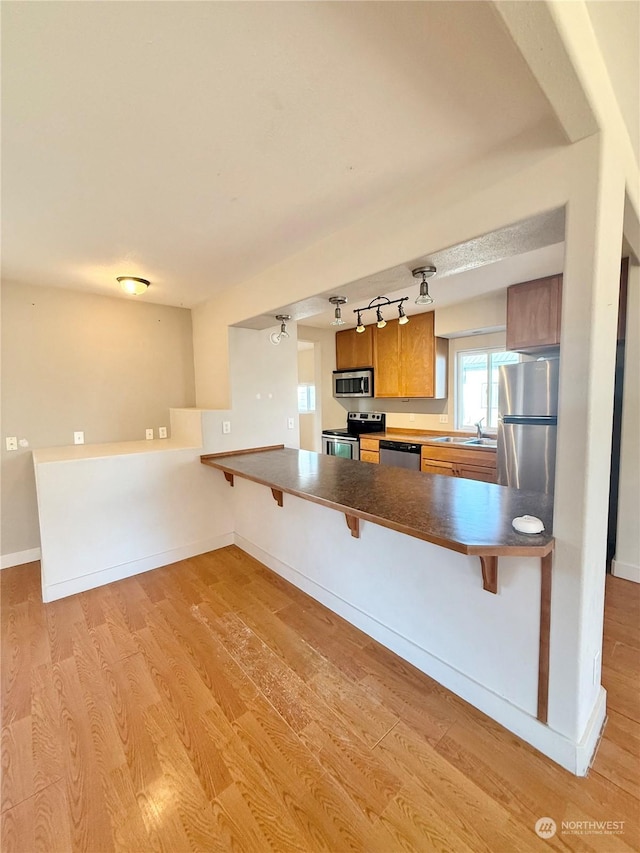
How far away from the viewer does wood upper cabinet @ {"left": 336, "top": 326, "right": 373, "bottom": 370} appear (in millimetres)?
4863

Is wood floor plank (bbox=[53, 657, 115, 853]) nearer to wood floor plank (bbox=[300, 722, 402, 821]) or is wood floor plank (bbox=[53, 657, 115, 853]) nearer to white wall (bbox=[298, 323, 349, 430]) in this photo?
wood floor plank (bbox=[300, 722, 402, 821])

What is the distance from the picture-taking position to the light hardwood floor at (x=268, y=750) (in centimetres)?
118

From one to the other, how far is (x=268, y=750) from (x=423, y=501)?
49.4 inches

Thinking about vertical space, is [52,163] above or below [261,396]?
above

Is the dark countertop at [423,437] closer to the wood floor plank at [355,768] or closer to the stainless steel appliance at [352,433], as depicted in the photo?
the stainless steel appliance at [352,433]

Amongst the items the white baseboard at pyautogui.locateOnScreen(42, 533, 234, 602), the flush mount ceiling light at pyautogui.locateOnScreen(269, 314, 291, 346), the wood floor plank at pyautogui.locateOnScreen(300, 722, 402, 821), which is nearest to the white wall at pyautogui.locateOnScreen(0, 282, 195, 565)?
the white baseboard at pyautogui.locateOnScreen(42, 533, 234, 602)

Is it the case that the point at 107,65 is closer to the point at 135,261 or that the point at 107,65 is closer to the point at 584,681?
the point at 135,261

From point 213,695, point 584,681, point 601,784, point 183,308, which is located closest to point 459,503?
point 584,681

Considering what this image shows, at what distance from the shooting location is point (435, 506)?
1668 millimetres

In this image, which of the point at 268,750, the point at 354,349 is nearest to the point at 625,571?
the point at 268,750

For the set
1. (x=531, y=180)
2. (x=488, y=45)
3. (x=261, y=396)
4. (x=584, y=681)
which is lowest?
(x=584, y=681)

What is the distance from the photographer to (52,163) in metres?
1.45

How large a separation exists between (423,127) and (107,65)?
105 centimetres

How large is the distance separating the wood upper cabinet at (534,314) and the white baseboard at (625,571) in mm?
1860
